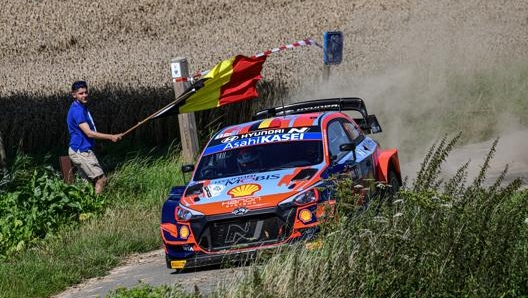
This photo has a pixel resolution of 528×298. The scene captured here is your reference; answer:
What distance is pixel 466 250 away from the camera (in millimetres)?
9719

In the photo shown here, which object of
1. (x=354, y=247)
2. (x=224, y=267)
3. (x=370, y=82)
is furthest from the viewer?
(x=370, y=82)

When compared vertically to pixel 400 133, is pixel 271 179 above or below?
above

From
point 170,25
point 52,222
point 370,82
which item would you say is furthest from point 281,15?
point 52,222

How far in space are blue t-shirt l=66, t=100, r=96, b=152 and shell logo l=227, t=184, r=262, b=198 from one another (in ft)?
14.0

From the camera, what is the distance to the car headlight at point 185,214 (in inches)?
511

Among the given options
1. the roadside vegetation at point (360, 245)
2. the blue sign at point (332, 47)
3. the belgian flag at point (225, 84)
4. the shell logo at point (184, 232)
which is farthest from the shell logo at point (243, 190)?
the blue sign at point (332, 47)

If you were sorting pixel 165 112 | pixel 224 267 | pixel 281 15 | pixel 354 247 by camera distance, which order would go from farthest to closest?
pixel 281 15
pixel 165 112
pixel 224 267
pixel 354 247

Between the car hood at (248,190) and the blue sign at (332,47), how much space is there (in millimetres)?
9113

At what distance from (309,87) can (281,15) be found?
38.4ft

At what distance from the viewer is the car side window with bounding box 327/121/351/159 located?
14.3m

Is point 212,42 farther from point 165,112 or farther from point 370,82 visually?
point 165,112

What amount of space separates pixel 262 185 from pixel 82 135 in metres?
4.61

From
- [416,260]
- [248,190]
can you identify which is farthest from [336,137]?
[416,260]

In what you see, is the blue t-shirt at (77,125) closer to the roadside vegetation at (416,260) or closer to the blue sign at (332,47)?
the blue sign at (332,47)
